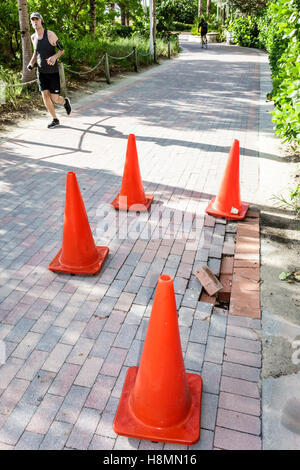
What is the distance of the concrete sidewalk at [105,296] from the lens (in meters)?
2.36

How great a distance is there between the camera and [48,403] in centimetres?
244

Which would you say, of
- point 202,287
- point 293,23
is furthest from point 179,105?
point 202,287

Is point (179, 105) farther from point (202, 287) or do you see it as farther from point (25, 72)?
point (202, 287)

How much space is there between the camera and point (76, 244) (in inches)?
144

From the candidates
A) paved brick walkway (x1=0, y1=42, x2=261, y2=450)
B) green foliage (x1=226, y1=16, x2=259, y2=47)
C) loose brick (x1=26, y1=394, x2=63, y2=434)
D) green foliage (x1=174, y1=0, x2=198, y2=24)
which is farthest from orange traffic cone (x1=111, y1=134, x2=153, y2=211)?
green foliage (x1=174, y1=0, x2=198, y2=24)

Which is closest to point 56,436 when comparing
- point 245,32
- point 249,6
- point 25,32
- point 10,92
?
point 10,92

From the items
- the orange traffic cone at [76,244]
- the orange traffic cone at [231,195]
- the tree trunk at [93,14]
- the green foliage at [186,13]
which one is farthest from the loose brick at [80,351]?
the green foliage at [186,13]

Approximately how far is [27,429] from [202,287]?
1870 millimetres

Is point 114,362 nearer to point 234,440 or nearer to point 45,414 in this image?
point 45,414

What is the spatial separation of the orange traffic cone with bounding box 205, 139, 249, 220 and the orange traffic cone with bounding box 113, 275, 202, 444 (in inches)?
105

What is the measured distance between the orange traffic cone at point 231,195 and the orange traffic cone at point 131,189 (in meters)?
0.87

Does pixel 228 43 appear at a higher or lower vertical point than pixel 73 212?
higher

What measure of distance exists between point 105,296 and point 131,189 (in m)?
1.82
